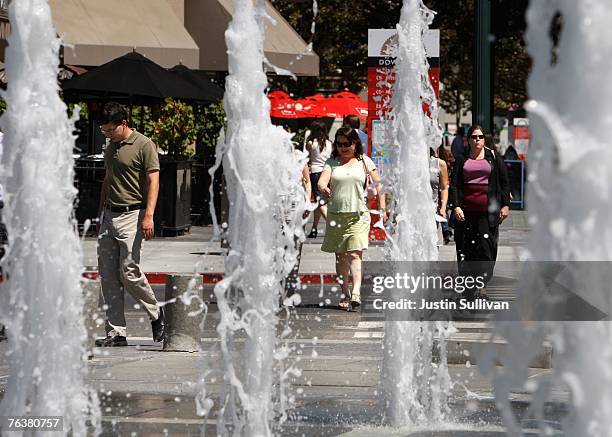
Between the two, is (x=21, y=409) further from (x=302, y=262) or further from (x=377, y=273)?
(x=302, y=262)

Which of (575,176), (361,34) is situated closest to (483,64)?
(575,176)

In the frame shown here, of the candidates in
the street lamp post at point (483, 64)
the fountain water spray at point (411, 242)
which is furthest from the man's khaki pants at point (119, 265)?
the street lamp post at point (483, 64)

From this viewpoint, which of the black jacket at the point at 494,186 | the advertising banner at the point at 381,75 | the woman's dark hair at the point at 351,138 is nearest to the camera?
the black jacket at the point at 494,186

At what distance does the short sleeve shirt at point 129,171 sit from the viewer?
1073 centimetres

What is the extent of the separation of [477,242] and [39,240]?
7.14 meters

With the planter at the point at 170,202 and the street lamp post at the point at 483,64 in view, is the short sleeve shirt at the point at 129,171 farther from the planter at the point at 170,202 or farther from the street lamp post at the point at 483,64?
the planter at the point at 170,202

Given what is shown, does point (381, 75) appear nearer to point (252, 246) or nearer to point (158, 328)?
point (158, 328)

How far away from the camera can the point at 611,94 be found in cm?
364

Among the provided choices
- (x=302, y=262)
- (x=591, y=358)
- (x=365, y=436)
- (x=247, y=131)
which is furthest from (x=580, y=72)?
(x=302, y=262)

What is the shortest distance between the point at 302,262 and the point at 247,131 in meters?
11.5

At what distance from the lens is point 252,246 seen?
6.73 metres

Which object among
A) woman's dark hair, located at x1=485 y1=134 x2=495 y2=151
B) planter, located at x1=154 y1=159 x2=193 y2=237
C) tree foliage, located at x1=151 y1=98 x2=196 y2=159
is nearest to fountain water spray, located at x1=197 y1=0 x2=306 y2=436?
woman's dark hair, located at x1=485 y1=134 x2=495 y2=151

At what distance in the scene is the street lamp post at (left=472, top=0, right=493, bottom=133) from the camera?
16.8 m

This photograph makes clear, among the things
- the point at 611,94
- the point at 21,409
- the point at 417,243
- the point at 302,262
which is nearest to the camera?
the point at 611,94
